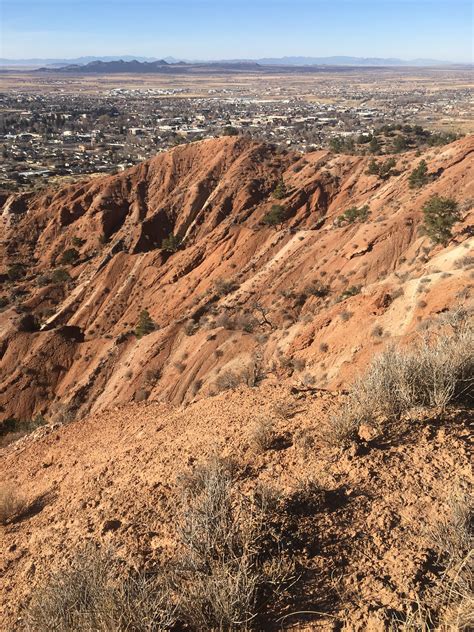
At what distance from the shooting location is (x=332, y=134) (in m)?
110

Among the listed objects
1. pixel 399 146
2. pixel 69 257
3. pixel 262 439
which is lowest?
pixel 69 257

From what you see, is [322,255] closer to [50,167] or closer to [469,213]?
[469,213]

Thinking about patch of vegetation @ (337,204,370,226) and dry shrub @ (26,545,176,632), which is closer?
dry shrub @ (26,545,176,632)

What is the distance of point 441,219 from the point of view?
23.9 m

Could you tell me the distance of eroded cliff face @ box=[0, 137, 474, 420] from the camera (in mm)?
19000

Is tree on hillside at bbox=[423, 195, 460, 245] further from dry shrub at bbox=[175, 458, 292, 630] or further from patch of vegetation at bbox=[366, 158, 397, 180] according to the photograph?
patch of vegetation at bbox=[366, 158, 397, 180]

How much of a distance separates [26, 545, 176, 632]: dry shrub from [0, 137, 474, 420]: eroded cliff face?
964 centimetres

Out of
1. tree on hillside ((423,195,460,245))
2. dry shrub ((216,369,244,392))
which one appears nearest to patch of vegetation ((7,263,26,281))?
dry shrub ((216,369,244,392))

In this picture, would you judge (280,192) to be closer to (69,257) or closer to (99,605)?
(69,257)

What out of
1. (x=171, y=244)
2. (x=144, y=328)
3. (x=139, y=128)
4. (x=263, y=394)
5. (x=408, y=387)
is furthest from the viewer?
(x=139, y=128)

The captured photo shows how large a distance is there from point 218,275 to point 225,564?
36.7 m

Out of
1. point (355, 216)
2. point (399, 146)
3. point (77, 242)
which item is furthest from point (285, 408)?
point (399, 146)

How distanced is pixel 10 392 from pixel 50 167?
77.4 metres

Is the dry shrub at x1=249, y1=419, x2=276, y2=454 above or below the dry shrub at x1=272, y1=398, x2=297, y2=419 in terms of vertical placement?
above
